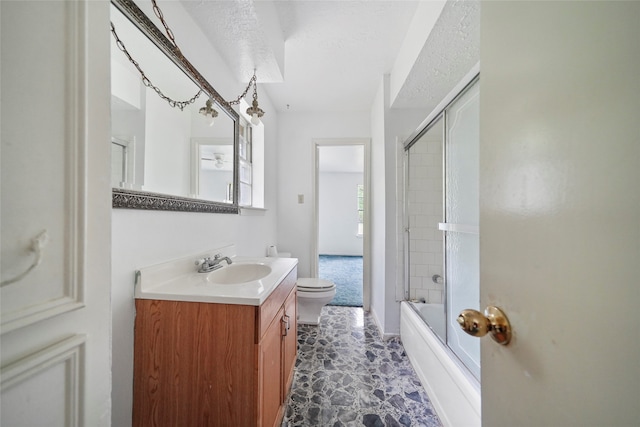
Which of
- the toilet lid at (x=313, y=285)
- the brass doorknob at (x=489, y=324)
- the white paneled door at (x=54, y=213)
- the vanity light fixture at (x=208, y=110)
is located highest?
the vanity light fixture at (x=208, y=110)

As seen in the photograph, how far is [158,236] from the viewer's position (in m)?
0.99

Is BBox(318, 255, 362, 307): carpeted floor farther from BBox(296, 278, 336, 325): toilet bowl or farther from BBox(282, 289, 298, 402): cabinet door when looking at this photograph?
BBox(282, 289, 298, 402): cabinet door

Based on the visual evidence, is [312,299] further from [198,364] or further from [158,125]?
[158,125]

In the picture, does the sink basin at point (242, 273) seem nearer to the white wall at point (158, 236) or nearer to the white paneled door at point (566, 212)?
the white wall at point (158, 236)

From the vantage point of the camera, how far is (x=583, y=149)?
299 mm

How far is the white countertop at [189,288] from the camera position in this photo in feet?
2.78

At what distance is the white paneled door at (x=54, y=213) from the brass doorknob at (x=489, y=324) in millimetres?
654

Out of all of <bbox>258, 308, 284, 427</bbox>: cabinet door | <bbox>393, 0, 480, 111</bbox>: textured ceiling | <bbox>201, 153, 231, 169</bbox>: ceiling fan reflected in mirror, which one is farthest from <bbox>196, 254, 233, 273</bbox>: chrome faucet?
<bbox>393, 0, 480, 111</bbox>: textured ceiling

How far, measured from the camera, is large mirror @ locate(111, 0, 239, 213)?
822mm

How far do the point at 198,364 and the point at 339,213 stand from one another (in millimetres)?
5413

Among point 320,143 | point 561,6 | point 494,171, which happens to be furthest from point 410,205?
point 561,6

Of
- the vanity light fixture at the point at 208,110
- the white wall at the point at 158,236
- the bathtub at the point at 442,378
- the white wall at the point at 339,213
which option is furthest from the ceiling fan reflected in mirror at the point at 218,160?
the white wall at the point at 339,213

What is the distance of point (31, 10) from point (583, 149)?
0.77 meters

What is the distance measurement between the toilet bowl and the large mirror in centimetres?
116
